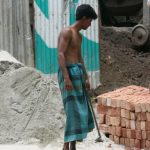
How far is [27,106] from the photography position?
6652mm

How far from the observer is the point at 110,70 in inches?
411

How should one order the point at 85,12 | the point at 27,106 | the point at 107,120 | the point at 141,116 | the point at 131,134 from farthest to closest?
1. the point at 27,106
2. the point at 107,120
3. the point at 131,134
4. the point at 141,116
5. the point at 85,12

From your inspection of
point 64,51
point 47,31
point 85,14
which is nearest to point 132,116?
point 64,51

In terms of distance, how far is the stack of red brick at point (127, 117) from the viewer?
6.04m

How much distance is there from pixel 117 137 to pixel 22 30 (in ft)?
9.93

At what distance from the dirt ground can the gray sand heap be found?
2464 millimetres

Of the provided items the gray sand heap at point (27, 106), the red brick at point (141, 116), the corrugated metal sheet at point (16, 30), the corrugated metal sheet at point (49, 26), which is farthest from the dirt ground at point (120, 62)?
the red brick at point (141, 116)

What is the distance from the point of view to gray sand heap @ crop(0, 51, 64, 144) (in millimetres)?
6344

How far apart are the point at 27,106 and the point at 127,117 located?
1390 millimetres

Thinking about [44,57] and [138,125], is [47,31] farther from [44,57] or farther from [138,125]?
[138,125]

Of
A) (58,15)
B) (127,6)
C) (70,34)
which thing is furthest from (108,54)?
(70,34)

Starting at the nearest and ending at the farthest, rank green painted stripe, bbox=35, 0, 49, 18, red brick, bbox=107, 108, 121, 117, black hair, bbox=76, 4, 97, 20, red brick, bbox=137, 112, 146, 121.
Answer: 1. black hair, bbox=76, 4, 97, 20
2. red brick, bbox=137, 112, 146, 121
3. red brick, bbox=107, 108, 121, 117
4. green painted stripe, bbox=35, 0, 49, 18

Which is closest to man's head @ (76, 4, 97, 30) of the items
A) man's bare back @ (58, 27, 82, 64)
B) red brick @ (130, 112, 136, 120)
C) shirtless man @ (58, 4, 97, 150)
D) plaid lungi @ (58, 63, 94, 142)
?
shirtless man @ (58, 4, 97, 150)

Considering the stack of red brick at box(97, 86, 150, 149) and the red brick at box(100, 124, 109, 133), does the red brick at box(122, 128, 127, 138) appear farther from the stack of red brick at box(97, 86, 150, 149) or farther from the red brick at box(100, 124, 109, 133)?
the red brick at box(100, 124, 109, 133)
